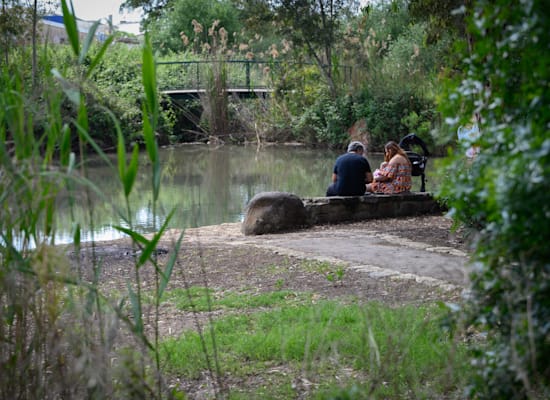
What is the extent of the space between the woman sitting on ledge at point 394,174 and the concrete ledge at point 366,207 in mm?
176

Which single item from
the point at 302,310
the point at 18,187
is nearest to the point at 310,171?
the point at 302,310

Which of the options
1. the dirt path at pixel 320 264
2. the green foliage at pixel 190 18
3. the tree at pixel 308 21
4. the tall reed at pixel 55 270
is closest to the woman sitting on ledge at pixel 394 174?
the dirt path at pixel 320 264

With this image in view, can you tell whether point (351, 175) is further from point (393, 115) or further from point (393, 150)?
point (393, 115)

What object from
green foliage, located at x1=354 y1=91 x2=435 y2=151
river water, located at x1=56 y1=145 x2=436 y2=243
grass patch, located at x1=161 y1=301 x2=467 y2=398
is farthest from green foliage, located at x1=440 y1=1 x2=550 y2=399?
green foliage, located at x1=354 y1=91 x2=435 y2=151

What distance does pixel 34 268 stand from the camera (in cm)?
233

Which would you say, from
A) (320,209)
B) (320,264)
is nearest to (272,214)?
(320,209)

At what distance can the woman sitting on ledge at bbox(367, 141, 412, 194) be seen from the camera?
1029 centimetres

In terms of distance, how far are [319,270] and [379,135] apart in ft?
52.3

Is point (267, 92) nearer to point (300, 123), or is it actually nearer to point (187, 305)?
point (300, 123)

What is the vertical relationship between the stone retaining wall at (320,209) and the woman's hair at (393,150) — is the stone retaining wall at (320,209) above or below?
below

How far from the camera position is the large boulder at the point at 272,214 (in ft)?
31.0

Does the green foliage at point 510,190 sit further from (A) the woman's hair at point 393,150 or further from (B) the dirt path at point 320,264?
(A) the woman's hair at point 393,150

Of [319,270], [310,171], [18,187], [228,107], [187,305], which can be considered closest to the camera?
[18,187]

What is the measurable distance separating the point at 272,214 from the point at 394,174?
1.97 meters
